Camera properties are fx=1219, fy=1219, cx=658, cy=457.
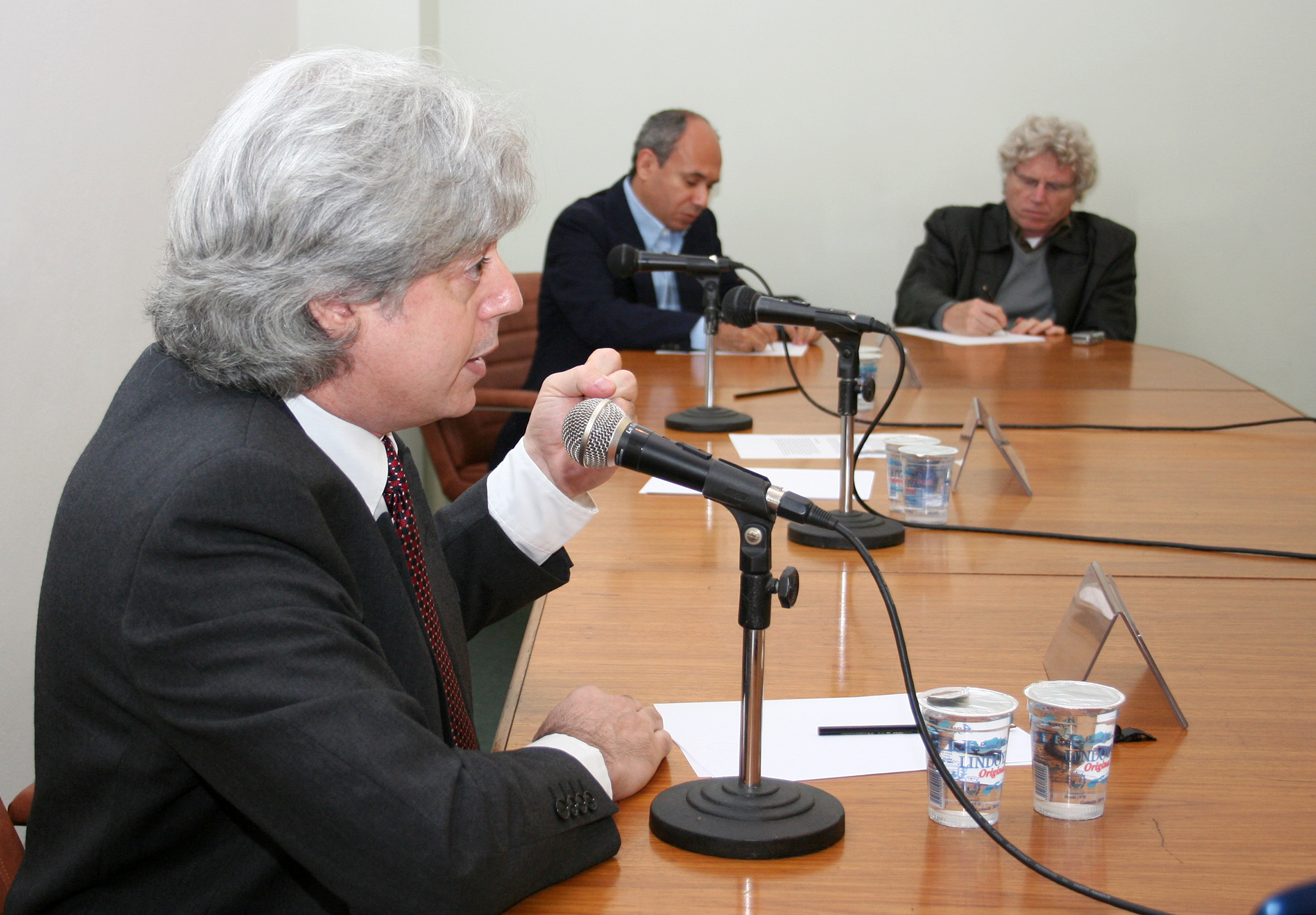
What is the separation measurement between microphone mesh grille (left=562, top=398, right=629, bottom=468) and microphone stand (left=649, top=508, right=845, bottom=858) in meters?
0.11

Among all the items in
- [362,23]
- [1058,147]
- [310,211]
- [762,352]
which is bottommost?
[762,352]

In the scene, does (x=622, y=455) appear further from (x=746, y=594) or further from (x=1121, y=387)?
(x=1121, y=387)

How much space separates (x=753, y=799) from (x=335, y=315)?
0.48 meters

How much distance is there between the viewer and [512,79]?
4754 millimetres

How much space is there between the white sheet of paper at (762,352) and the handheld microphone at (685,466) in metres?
2.57

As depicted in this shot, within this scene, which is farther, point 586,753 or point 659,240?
point 659,240

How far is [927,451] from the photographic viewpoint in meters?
1.69

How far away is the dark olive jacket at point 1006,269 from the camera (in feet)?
13.8

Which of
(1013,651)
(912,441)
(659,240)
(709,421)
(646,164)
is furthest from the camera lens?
(659,240)

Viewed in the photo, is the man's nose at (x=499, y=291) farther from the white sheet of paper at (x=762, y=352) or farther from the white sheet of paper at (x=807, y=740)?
the white sheet of paper at (x=762, y=352)

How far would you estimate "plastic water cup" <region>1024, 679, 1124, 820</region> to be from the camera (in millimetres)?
871

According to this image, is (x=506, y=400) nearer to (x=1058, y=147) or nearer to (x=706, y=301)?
(x=706, y=301)

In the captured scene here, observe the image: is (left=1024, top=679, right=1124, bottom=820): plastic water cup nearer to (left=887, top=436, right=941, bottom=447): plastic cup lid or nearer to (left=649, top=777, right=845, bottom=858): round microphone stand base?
(left=649, top=777, right=845, bottom=858): round microphone stand base

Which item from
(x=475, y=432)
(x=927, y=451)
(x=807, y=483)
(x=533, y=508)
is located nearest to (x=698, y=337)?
(x=475, y=432)
